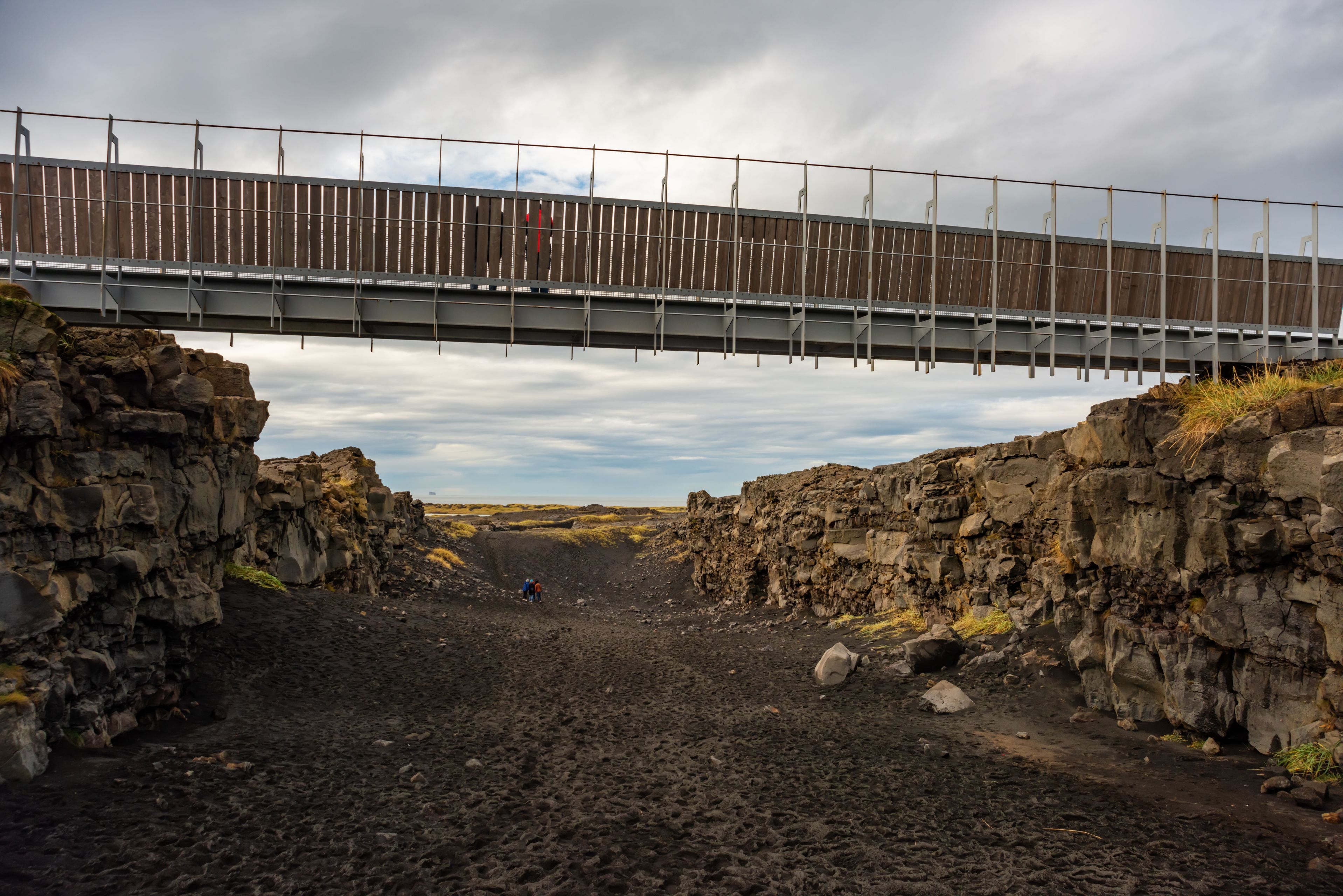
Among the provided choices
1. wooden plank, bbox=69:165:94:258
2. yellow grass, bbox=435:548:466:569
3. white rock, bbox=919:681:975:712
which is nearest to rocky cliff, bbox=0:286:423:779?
wooden plank, bbox=69:165:94:258

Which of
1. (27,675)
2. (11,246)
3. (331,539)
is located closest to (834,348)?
(331,539)

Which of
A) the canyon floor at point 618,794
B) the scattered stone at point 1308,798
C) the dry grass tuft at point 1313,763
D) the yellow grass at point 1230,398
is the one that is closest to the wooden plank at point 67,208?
the canyon floor at point 618,794

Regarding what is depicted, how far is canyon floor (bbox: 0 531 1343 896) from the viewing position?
259 inches

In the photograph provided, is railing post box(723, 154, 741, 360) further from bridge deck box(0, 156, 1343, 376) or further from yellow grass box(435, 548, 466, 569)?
yellow grass box(435, 548, 466, 569)

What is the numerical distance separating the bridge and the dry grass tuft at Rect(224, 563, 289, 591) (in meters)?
7.60

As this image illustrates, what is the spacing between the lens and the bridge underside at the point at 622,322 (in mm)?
20672

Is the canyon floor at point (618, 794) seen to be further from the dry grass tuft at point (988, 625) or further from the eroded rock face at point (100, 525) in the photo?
the dry grass tuft at point (988, 625)

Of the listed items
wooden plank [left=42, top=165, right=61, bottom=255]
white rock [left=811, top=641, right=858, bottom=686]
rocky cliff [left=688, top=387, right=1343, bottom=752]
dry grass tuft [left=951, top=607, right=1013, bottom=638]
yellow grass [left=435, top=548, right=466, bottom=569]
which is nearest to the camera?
rocky cliff [left=688, top=387, right=1343, bottom=752]

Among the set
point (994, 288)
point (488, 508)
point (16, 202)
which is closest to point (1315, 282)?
point (994, 288)

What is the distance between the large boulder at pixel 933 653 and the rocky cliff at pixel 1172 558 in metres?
1.40

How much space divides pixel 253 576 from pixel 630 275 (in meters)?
13.8

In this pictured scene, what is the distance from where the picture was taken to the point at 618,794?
8898 mm

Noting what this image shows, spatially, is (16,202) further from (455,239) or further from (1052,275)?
(1052,275)

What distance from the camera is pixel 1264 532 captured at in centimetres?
897
